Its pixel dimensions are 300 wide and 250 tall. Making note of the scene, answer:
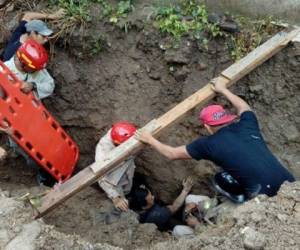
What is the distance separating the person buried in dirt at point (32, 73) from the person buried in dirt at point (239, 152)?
1.39 metres

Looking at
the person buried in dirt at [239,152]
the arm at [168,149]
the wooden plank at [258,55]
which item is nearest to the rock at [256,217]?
the person buried in dirt at [239,152]

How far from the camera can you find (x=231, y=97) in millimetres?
5309

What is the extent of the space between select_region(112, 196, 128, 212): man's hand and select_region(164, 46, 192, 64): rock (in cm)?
156

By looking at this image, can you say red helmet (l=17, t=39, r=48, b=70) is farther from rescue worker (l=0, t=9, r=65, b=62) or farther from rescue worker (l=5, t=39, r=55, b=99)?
rescue worker (l=0, t=9, r=65, b=62)

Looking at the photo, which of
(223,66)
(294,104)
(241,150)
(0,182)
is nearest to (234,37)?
(223,66)

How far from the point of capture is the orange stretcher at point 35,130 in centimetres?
570

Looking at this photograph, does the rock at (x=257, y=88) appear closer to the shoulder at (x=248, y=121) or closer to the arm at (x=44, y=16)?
the shoulder at (x=248, y=121)

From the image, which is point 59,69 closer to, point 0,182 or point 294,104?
point 0,182

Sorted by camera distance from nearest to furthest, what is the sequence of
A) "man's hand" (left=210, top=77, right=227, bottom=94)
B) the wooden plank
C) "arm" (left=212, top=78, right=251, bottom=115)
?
→ "arm" (left=212, top=78, right=251, bottom=115) → "man's hand" (left=210, top=77, right=227, bottom=94) → the wooden plank

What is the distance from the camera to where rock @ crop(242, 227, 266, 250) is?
4055 mm

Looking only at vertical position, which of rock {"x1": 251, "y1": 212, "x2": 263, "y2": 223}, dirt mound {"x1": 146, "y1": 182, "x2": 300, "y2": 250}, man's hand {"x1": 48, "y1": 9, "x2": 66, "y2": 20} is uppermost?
man's hand {"x1": 48, "y1": 9, "x2": 66, "y2": 20}

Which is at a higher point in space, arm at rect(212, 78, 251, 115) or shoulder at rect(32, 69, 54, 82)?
shoulder at rect(32, 69, 54, 82)

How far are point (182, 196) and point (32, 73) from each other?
2049 millimetres

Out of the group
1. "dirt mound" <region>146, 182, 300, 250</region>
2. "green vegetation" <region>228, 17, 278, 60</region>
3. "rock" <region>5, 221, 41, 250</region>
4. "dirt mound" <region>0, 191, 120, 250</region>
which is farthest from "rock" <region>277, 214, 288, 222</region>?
"green vegetation" <region>228, 17, 278, 60</region>
